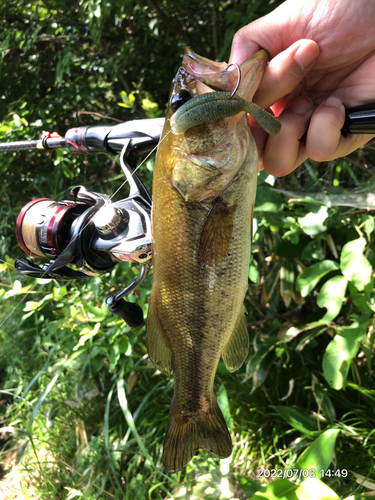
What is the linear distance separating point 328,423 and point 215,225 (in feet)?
5.99

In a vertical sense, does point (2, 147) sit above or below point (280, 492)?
above

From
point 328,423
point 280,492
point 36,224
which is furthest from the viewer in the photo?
point 328,423

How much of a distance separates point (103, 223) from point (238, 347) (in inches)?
28.6

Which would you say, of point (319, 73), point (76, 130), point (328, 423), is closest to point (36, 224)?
point (76, 130)

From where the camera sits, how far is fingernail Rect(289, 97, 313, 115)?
1607mm

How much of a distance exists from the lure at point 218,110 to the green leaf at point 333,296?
1.14 m

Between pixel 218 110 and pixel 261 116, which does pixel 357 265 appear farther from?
pixel 218 110

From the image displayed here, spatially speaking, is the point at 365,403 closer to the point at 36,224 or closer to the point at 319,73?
the point at 319,73

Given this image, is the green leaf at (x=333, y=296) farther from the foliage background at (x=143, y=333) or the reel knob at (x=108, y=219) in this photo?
the reel knob at (x=108, y=219)

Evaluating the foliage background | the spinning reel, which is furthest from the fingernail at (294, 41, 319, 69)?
the foliage background

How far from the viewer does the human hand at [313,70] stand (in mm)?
1349

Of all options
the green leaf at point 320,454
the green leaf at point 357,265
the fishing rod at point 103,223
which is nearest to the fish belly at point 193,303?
the fishing rod at point 103,223

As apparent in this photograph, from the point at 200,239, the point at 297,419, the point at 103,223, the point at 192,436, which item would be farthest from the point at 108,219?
the point at 297,419

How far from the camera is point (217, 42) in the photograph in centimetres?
349
